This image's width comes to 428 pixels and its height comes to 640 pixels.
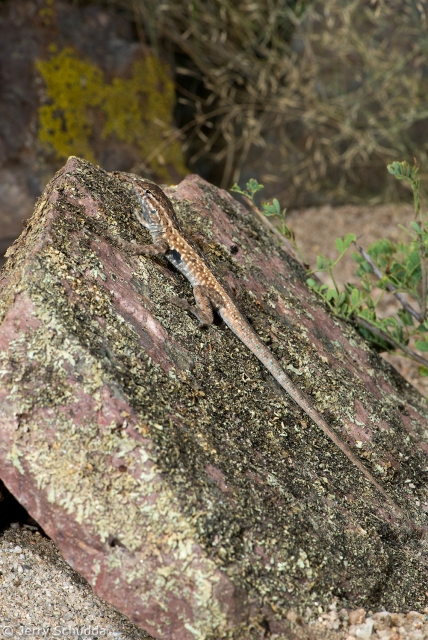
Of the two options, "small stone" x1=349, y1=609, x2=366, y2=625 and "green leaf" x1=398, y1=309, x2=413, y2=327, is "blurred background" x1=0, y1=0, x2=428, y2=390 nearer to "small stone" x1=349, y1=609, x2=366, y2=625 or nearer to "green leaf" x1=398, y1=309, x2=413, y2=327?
"green leaf" x1=398, y1=309, x2=413, y2=327

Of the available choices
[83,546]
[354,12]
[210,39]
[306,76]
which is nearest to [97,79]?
[210,39]

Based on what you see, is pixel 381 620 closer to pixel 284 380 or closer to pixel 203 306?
pixel 284 380

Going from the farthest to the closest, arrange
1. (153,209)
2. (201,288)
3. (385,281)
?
(385,281) → (153,209) → (201,288)

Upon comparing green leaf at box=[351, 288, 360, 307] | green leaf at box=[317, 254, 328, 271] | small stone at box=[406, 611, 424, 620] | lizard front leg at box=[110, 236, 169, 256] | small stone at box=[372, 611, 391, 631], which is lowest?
small stone at box=[406, 611, 424, 620]

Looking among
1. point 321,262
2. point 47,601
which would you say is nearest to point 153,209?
point 321,262

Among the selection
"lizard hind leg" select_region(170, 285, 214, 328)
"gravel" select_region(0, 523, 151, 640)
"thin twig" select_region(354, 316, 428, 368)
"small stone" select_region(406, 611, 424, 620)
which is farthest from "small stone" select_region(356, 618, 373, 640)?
"thin twig" select_region(354, 316, 428, 368)

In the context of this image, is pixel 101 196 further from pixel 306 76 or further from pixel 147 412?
pixel 306 76
